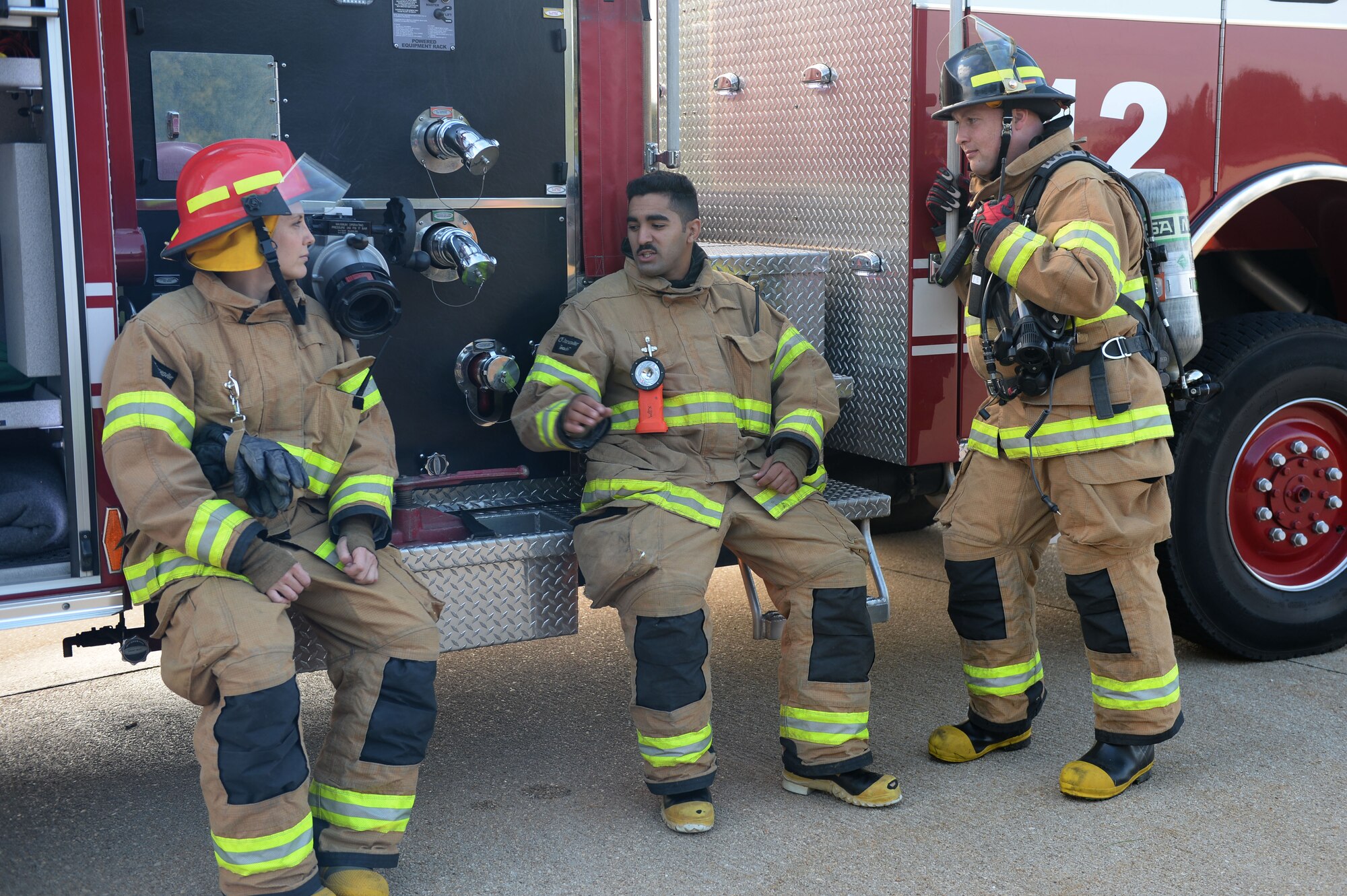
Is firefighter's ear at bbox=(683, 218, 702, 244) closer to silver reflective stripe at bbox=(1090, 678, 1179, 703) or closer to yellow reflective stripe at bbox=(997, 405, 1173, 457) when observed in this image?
yellow reflective stripe at bbox=(997, 405, 1173, 457)

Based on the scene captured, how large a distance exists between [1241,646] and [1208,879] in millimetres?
1479

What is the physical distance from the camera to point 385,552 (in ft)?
10.3

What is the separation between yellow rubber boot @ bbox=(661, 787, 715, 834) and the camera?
3234 mm

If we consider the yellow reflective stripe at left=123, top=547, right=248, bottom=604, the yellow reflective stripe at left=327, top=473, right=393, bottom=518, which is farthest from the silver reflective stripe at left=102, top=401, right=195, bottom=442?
the yellow reflective stripe at left=327, top=473, right=393, bottom=518

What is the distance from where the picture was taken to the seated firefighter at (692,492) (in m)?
3.26

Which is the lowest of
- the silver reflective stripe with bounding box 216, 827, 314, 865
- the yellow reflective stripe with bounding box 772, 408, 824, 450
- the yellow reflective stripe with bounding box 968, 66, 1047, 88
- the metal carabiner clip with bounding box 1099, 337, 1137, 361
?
the silver reflective stripe with bounding box 216, 827, 314, 865

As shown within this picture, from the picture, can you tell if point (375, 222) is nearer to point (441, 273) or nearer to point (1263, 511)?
point (441, 273)

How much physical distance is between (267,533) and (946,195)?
198 centimetres

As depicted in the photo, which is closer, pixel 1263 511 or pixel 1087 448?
pixel 1087 448

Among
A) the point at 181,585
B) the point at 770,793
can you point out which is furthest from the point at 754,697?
the point at 181,585

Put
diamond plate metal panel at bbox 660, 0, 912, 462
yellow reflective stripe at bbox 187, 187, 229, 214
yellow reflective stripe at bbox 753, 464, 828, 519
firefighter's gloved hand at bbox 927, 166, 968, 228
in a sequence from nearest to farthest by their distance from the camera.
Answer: yellow reflective stripe at bbox 187, 187, 229, 214, yellow reflective stripe at bbox 753, 464, 828, 519, firefighter's gloved hand at bbox 927, 166, 968, 228, diamond plate metal panel at bbox 660, 0, 912, 462

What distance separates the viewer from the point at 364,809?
9.57ft

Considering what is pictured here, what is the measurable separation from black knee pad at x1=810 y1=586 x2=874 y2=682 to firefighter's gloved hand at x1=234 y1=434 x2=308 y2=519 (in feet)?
4.31

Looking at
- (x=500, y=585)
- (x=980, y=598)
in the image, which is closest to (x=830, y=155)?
(x=980, y=598)
